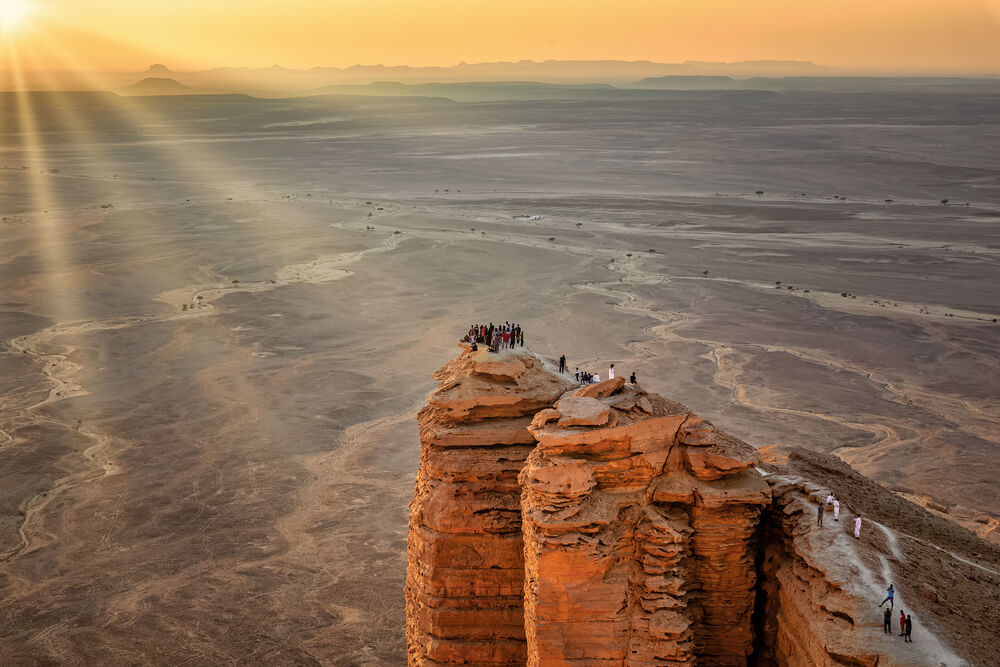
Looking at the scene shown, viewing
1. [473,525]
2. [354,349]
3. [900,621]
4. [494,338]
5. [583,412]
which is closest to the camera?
[900,621]

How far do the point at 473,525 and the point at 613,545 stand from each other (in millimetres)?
2728

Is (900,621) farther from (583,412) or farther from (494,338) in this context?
(494,338)

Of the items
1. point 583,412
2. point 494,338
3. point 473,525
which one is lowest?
point 473,525

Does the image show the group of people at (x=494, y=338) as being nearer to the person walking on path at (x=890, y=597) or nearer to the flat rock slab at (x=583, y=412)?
the flat rock slab at (x=583, y=412)

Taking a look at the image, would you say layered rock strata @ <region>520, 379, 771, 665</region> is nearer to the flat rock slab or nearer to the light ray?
the flat rock slab

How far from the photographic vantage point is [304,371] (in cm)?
4556

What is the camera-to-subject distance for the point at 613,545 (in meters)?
12.5

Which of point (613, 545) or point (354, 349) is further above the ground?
point (613, 545)

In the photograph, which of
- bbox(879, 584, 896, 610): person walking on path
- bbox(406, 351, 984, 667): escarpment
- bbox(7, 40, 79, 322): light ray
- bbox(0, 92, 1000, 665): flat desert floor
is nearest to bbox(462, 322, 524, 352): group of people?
bbox(406, 351, 984, 667): escarpment

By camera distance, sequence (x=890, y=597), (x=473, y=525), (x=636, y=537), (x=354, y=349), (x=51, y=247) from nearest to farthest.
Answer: (x=890, y=597), (x=636, y=537), (x=473, y=525), (x=354, y=349), (x=51, y=247)

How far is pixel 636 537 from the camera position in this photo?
41.7ft

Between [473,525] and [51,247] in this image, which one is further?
[51,247]

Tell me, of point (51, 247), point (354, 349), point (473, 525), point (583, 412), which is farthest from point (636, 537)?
point (51, 247)

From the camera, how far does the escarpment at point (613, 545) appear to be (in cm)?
1227
